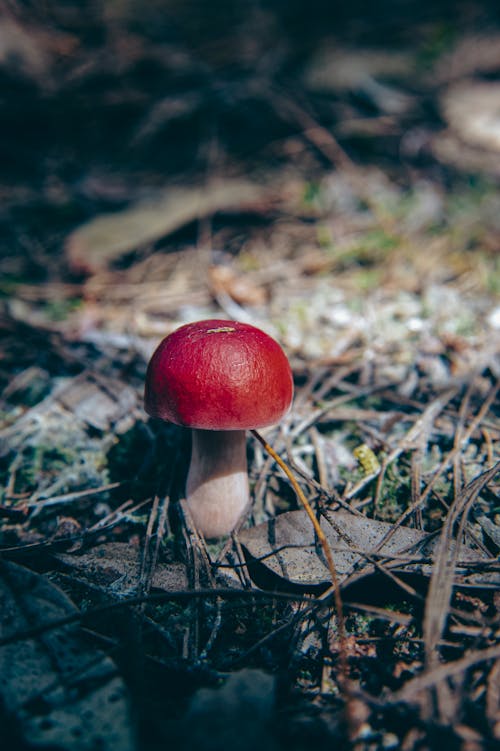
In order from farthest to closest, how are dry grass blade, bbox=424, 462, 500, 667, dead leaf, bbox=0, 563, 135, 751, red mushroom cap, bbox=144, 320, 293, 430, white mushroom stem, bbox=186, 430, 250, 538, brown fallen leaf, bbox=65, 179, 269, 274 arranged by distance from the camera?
brown fallen leaf, bbox=65, 179, 269, 274
white mushroom stem, bbox=186, 430, 250, 538
red mushroom cap, bbox=144, 320, 293, 430
dry grass blade, bbox=424, 462, 500, 667
dead leaf, bbox=0, 563, 135, 751

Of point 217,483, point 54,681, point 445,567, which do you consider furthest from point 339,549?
point 54,681

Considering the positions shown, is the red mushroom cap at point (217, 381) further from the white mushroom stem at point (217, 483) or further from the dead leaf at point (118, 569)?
the dead leaf at point (118, 569)

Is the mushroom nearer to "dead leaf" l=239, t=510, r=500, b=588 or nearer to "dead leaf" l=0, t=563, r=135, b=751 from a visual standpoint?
"dead leaf" l=239, t=510, r=500, b=588

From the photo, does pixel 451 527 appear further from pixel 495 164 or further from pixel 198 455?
pixel 495 164

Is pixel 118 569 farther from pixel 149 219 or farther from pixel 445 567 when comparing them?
pixel 149 219

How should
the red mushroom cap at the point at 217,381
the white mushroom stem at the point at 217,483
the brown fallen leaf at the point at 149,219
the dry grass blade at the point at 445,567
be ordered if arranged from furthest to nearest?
the brown fallen leaf at the point at 149,219
the white mushroom stem at the point at 217,483
the red mushroom cap at the point at 217,381
the dry grass blade at the point at 445,567

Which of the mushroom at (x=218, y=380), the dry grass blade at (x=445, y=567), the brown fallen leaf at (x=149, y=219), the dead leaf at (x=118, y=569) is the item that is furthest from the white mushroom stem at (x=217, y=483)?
the brown fallen leaf at (x=149, y=219)

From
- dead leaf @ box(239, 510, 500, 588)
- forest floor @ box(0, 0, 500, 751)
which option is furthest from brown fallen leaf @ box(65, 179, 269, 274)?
dead leaf @ box(239, 510, 500, 588)
